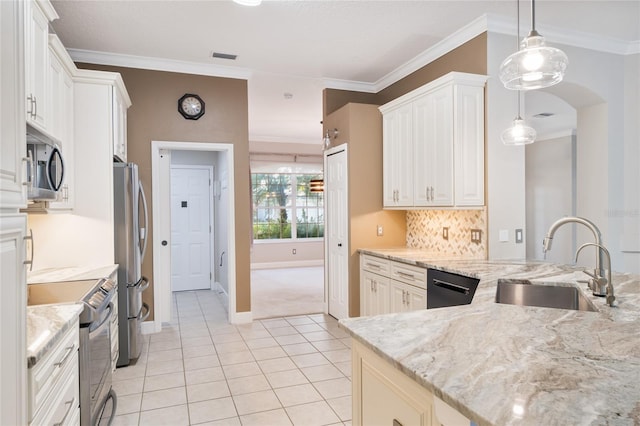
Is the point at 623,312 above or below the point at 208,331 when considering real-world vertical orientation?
above

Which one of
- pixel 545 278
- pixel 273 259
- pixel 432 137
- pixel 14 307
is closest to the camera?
pixel 14 307

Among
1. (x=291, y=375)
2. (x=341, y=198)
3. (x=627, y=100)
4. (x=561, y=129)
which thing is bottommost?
(x=291, y=375)

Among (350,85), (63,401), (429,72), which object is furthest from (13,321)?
(350,85)

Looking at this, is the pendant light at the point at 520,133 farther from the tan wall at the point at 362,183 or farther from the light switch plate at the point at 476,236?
the tan wall at the point at 362,183

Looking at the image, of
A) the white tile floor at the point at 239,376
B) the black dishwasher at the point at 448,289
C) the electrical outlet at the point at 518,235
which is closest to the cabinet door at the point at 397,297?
the black dishwasher at the point at 448,289

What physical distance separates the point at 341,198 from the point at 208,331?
7.04 ft

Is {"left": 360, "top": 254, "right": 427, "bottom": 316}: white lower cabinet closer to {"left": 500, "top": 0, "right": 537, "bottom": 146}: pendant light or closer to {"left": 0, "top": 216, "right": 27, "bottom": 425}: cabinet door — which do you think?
{"left": 500, "top": 0, "right": 537, "bottom": 146}: pendant light

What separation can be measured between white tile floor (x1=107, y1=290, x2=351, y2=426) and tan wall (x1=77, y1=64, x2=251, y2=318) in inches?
24.7

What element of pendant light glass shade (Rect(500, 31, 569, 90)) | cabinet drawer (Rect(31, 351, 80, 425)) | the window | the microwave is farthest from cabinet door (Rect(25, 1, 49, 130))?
the window

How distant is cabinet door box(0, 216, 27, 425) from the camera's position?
112cm

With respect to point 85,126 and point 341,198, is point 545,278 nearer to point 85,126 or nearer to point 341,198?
point 341,198

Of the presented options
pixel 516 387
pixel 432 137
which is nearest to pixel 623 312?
pixel 516 387

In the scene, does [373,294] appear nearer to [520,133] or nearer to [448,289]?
[448,289]

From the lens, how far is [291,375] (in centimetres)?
328
